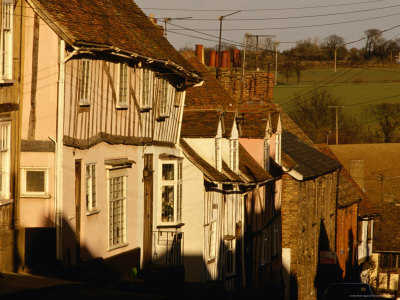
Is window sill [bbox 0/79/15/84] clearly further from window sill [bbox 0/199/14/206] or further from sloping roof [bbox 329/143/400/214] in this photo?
sloping roof [bbox 329/143/400/214]

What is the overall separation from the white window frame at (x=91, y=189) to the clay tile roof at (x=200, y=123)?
844cm

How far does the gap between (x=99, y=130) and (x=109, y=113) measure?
827mm

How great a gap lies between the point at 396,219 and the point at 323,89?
47219 millimetres

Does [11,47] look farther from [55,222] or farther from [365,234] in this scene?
[365,234]

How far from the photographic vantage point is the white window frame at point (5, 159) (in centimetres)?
2141

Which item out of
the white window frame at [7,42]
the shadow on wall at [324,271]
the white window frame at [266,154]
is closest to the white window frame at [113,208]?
the white window frame at [7,42]

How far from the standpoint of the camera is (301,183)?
44.7 meters

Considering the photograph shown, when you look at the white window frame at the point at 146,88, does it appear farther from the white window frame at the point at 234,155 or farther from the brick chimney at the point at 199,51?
the brick chimney at the point at 199,51

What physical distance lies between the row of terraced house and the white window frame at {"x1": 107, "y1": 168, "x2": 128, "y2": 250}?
0.18ft


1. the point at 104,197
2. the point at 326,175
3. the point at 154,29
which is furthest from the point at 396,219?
the point at 104,197

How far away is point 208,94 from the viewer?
4100cm

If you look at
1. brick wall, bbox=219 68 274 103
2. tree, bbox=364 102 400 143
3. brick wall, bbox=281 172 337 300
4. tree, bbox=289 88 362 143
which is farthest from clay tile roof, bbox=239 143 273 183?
tree, bbox=364 102 400 143

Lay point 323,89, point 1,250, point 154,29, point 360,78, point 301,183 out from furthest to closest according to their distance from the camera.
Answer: point 360,78
point 323,89
point 301,183
point 154,29
point 1,250

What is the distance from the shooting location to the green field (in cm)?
10762
